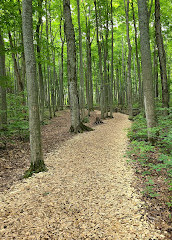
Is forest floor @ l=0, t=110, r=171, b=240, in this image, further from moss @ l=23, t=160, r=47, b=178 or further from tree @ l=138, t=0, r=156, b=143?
tree @ l=138, t=0, r=156, b=143

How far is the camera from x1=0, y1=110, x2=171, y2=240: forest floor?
2689 mm

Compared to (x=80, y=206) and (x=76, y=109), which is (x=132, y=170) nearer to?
(x=80, y=206)

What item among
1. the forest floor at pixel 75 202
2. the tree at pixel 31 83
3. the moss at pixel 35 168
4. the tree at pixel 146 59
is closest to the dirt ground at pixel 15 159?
the forest floor at pixel 75 202

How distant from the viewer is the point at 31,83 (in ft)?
15.1

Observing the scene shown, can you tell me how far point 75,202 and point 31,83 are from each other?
322 centimetres

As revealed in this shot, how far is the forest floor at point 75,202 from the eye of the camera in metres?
2.69

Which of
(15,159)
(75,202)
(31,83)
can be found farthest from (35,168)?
(31,83)

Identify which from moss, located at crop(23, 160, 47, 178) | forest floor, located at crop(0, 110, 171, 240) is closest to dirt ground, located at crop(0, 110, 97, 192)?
forest floor, located at crop(0, 110, 171, 240)

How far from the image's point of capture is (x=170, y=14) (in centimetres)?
1464

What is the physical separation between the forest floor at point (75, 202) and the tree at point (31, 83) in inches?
27.6

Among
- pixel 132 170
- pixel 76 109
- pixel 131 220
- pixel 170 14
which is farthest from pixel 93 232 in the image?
pixel 170 14

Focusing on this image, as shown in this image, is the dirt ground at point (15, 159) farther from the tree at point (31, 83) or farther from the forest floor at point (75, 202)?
the tree at point (31, 83)

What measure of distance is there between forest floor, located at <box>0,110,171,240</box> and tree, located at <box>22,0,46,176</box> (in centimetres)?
70

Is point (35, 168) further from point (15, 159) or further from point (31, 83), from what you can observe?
point (31, 83)
